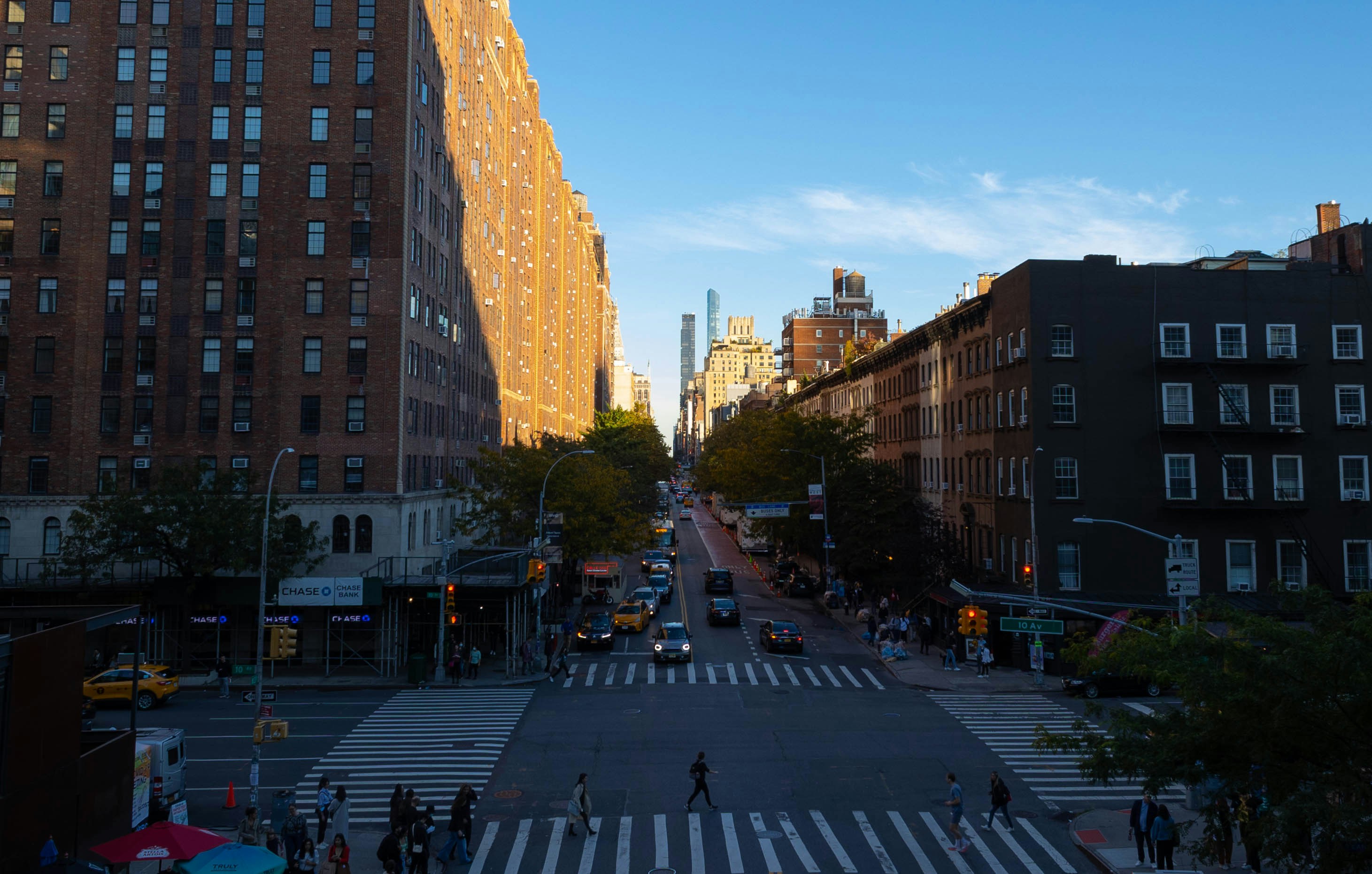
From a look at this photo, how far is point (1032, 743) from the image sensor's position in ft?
91.2

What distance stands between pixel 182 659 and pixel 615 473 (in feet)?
92.6

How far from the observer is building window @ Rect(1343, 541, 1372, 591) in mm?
44844

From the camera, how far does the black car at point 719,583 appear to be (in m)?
70.6

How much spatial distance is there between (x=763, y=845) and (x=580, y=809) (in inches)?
161

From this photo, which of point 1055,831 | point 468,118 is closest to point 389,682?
point 1055,831

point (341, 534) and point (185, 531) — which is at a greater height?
point (185, 531)

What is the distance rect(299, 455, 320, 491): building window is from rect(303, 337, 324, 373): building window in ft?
13.7

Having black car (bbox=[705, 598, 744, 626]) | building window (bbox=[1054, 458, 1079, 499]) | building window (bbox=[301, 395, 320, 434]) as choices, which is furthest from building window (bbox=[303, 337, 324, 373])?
building window (bbox=[1054, 458, 1079, 499])

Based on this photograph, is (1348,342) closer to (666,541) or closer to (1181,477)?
(1181,477)

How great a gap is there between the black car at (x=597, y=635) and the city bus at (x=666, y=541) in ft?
111

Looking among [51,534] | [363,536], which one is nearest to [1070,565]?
[363,536]

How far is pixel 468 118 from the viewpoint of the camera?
65938 mm

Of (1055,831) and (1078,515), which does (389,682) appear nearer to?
(1055,831)

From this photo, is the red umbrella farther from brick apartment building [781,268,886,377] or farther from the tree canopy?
brick apartment building [781,268,886,377]
